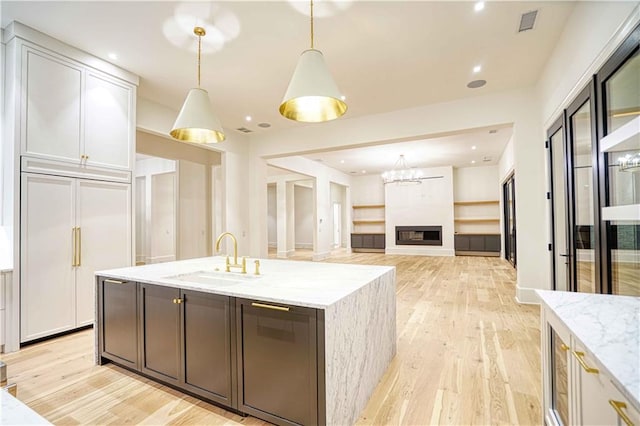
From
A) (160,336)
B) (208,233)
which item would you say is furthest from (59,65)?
(208,233)

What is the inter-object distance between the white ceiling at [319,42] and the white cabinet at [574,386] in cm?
282

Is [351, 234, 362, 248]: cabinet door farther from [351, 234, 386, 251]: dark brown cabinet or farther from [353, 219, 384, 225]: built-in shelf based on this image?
[353, 219, 384, 225]: built-in shelf

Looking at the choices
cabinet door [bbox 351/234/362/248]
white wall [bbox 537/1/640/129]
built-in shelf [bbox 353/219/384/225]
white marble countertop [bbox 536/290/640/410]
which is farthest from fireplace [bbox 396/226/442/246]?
white marble countertop [bbox 536/290/640/410]

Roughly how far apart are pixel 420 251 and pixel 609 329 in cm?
1012

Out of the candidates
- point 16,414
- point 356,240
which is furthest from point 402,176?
point 16,414

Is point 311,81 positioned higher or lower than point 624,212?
higher

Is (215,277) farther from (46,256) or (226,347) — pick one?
(46,256)

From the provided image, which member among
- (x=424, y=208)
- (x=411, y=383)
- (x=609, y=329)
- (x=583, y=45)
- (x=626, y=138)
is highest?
(x=583, y=45)

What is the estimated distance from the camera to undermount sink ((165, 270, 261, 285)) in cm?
241

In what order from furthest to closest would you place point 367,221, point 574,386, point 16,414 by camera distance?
point 367,221
point 574,386
point 16,414

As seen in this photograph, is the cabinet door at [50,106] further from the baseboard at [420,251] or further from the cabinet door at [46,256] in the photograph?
the baseboard at [420,251]

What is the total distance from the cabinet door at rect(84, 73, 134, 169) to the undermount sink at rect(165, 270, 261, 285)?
2.19m

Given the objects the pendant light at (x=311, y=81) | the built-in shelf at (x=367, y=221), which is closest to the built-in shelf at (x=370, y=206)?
the built-in shelf at (x=367, y=221)

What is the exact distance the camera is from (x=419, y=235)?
36.0 ft
